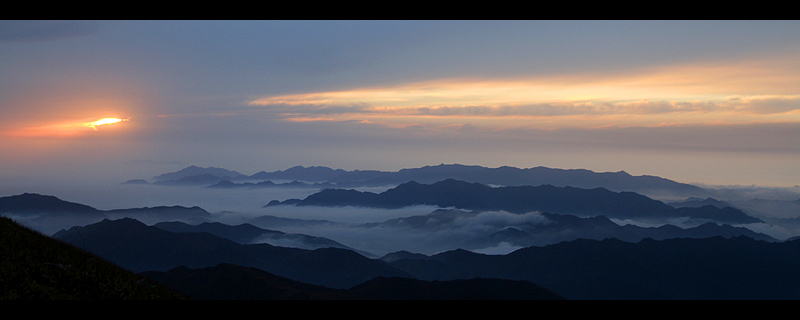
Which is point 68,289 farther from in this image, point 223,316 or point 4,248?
point 223,316

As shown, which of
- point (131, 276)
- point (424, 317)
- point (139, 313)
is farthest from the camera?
point (131, 276)

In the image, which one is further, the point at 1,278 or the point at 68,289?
the point at 68,289
